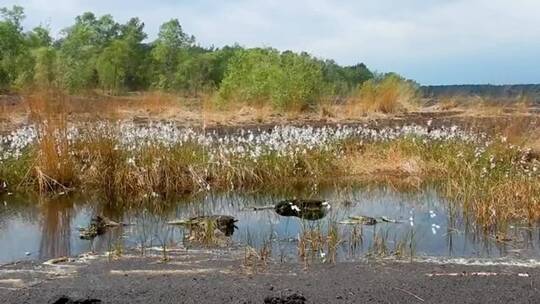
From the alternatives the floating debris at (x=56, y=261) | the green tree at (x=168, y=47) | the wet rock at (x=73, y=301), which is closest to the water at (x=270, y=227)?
the floating debris at (x=56, y=261)

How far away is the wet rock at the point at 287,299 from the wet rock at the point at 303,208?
11.4ft

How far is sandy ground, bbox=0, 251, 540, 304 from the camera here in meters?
5.22

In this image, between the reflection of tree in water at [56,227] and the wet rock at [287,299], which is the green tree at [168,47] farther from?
the wet rock at [287,299]

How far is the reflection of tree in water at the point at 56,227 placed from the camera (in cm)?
Result: 725

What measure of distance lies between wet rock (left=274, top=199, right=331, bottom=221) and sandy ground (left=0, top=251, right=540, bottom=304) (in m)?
2.41

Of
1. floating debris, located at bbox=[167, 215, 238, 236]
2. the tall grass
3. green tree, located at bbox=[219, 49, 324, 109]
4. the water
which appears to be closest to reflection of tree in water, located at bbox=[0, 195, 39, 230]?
the water

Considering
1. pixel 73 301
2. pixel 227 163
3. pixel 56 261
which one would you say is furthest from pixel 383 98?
pixel 73 301

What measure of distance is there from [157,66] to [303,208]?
50.8 m

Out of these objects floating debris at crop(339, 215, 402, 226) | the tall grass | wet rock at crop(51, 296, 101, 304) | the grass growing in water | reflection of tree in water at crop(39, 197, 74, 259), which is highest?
the tall grass

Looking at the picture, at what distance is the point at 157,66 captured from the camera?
58.2 metres

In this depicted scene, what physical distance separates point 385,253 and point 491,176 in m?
3.90

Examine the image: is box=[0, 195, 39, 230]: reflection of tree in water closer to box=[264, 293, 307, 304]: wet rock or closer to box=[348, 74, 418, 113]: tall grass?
box=[264, 293, 307, 304]: wet rock

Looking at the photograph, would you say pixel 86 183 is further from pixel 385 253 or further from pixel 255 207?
pixel 385 253

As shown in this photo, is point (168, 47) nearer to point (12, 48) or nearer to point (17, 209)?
point (12, 48)
